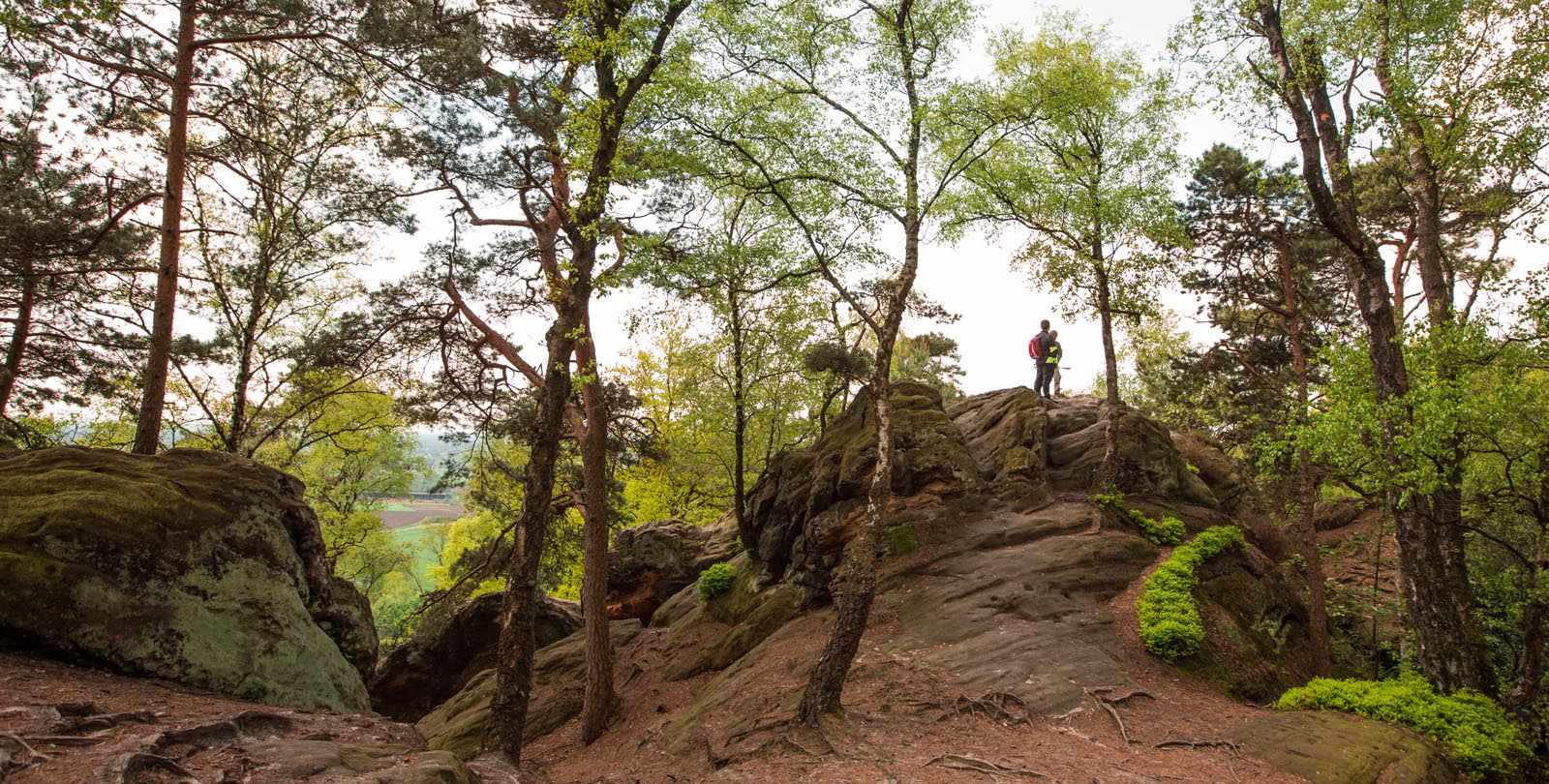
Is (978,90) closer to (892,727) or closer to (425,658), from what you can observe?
(892,727)

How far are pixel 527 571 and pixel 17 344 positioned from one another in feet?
39.6

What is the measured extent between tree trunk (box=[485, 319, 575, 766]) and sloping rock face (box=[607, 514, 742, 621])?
39.6 feet

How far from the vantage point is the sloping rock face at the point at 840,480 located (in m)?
15.4

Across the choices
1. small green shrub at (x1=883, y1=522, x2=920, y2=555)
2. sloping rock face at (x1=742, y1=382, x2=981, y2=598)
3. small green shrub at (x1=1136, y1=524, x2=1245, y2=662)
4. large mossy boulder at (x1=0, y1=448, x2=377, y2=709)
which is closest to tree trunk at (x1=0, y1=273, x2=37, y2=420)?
large mossy boulder at (x1=0, y1=448, x2=377, y2=709)

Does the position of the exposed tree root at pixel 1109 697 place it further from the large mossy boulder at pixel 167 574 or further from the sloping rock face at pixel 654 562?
the sloping rock face at pixel 654 562

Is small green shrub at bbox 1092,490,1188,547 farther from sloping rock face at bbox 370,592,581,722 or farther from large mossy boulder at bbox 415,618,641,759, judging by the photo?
sloping rock face at bbox 370,592,581,722

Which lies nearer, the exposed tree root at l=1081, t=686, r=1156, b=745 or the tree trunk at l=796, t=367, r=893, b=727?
the exposed tree root at l=1081, t=686, r=1156, b=745

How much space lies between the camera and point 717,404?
76.2 feet

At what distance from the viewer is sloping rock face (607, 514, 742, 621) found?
2189cm

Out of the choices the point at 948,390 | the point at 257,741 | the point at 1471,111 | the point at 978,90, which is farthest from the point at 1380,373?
the point at 948,390

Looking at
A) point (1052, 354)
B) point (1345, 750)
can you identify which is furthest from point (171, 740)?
point (1052, 354)

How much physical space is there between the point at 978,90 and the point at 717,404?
44.3 feet

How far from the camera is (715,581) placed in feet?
59.8

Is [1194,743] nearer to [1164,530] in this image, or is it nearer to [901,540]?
[1164,530]
